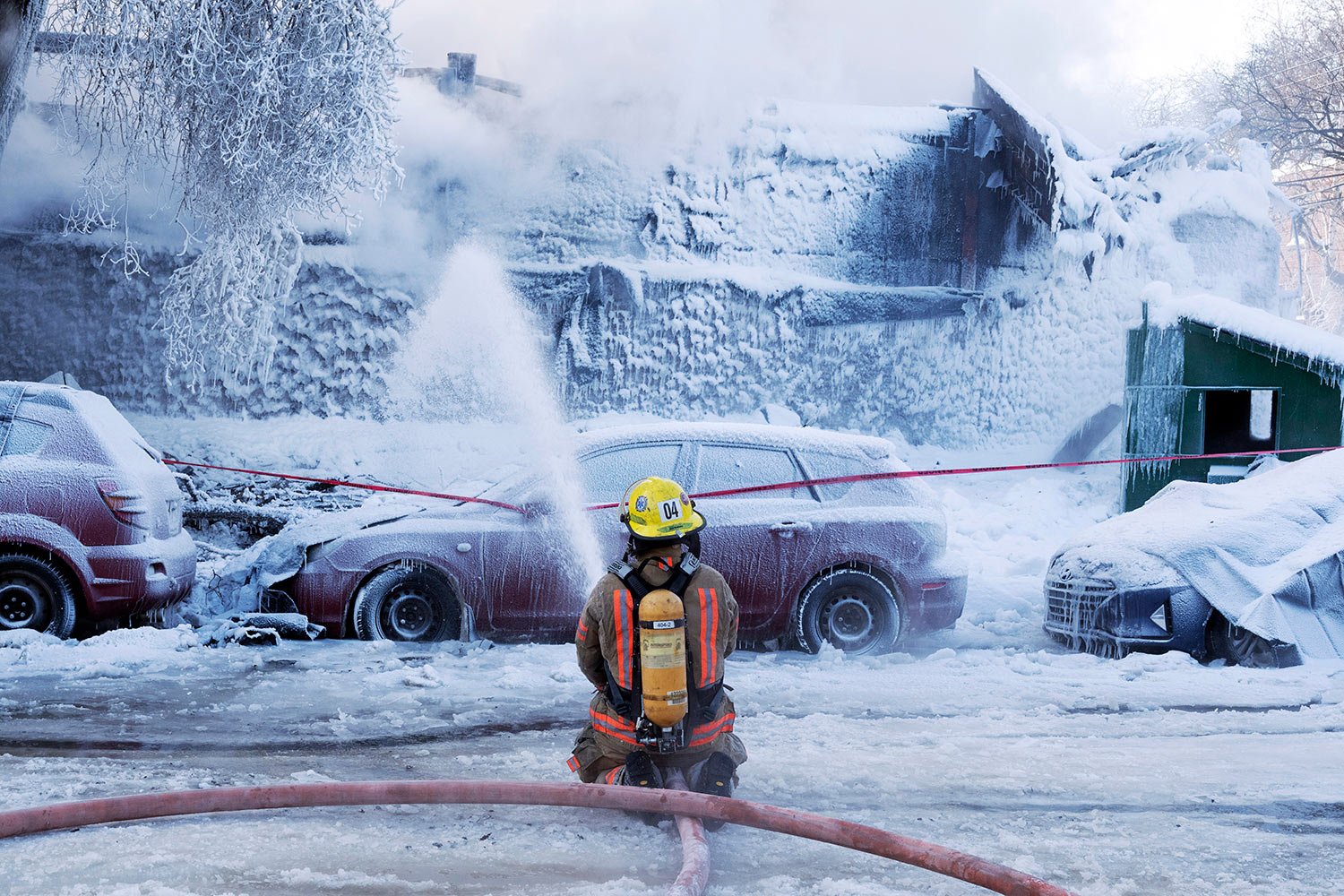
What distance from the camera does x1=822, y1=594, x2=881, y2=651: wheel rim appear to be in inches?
266

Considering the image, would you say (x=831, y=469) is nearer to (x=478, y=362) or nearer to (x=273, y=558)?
(x=478, y=362)

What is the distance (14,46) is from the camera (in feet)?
20.0

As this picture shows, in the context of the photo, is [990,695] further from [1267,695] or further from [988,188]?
[988,188]

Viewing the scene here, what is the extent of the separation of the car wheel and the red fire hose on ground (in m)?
3.31

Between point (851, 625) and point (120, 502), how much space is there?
419 centimetres

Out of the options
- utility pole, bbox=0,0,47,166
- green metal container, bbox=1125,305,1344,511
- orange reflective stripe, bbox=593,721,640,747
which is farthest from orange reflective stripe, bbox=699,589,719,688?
green metal container, bbox=1125,305,1344,511

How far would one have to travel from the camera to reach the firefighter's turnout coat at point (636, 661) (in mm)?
3398

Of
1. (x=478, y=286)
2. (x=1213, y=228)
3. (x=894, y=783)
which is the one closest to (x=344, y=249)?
(x=478, y=286)

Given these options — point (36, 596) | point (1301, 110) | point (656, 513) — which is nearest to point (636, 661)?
point (656, 513)

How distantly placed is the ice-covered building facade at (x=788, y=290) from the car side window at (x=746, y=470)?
0.55m

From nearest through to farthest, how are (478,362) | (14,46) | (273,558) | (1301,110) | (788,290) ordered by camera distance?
(14,46), (273,558), (478,362), (788,290), (1301,110)

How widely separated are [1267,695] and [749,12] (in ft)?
16.6

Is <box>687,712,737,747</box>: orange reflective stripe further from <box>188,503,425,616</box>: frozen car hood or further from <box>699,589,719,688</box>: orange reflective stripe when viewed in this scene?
<box>188,503,425,616</box>: frozen car hood

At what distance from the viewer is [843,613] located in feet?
22.2
